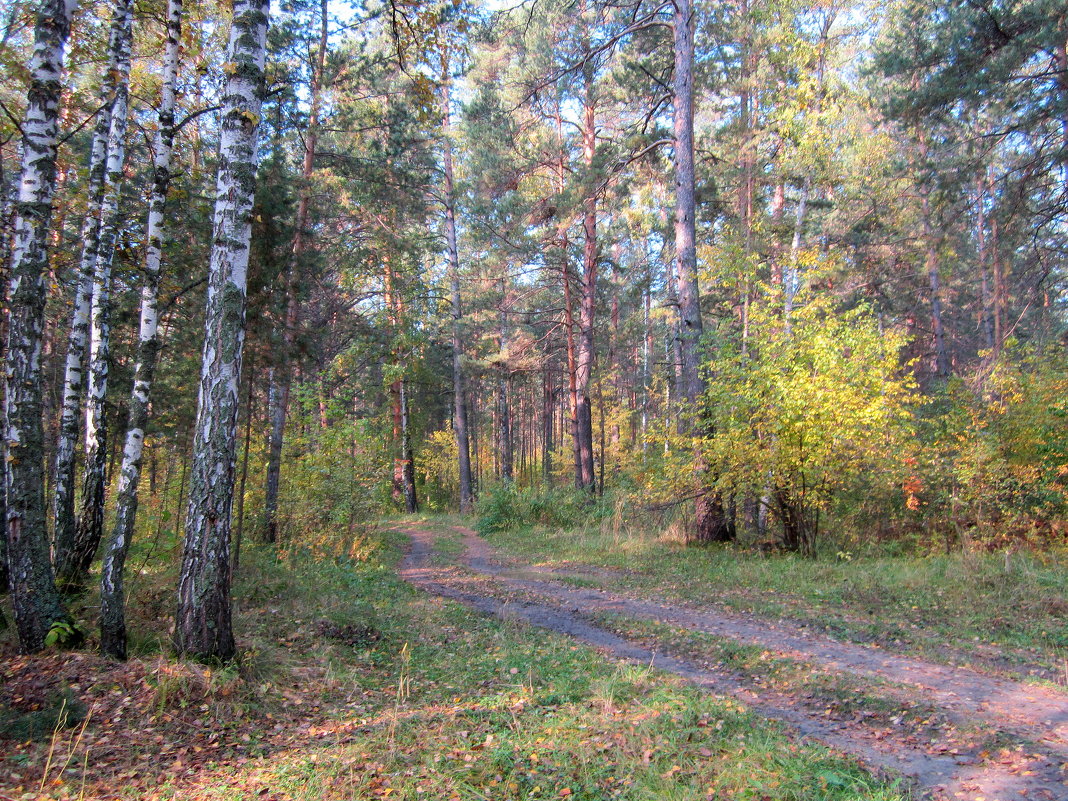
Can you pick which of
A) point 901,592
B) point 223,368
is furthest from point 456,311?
point 223,368

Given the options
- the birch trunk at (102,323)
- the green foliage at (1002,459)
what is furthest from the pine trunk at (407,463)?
the green foliage at (1002,459)

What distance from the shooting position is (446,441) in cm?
2997

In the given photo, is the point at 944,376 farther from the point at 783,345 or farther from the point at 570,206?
the point at 570,206

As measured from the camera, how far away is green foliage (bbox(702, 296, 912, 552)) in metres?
10.0

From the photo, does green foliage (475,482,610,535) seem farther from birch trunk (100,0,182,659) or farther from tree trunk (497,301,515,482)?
birch trunk (100,0,182,659)

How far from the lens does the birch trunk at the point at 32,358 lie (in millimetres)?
4777

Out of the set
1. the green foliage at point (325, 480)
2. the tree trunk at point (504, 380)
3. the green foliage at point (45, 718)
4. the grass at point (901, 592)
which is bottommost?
the grass at point (901, 592)

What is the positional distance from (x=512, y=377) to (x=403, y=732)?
58.0 feet

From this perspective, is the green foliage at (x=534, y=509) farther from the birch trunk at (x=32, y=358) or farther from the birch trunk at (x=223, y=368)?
the birch trunk at (x=32, y=358)

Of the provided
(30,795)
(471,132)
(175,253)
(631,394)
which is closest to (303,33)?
(175,253)

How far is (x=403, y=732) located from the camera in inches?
171

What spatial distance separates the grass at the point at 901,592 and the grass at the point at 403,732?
2.98 meters

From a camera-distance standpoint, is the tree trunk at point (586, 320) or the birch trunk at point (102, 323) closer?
the birch trunk at point (102, 323)

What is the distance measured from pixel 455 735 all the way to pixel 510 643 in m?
2.35
